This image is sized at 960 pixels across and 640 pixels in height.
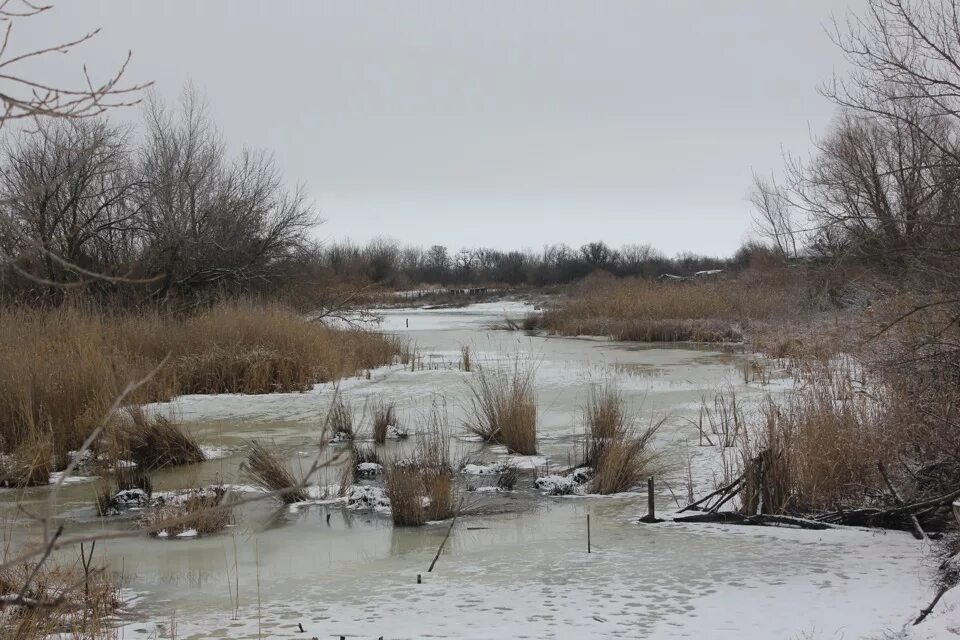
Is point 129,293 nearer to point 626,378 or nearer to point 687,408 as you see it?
point 626,378

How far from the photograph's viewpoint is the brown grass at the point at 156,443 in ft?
24.9

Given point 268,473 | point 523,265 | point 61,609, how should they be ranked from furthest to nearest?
point 523,265 < point 268,473 < point 61,609

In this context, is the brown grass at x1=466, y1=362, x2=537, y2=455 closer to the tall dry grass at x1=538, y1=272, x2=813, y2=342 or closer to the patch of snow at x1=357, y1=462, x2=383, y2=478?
the patch of snow at x1=357, y1=462, x2=383, y2=478

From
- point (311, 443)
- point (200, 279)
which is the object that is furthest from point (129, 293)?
point (311, 443)

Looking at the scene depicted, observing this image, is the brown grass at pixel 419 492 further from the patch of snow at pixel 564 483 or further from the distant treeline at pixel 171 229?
the distant treeline at pixel 171 229

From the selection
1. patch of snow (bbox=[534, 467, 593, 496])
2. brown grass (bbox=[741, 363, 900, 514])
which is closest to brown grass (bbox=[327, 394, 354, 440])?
patch of snow (bbox=[534, 467, 593, 496])

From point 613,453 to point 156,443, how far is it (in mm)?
4525

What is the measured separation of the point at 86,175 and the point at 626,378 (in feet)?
42.0

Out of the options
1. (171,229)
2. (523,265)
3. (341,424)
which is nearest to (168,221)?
(171,229)

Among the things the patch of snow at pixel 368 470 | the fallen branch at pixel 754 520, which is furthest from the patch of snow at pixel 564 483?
the patch of snow at pixel 368 470

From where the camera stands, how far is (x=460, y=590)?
13.3ft

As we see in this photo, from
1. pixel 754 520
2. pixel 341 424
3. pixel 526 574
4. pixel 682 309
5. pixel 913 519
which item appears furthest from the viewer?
pixel 682 309

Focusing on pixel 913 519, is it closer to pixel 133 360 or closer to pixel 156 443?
pixel 156 443

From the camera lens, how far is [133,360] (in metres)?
11.6
